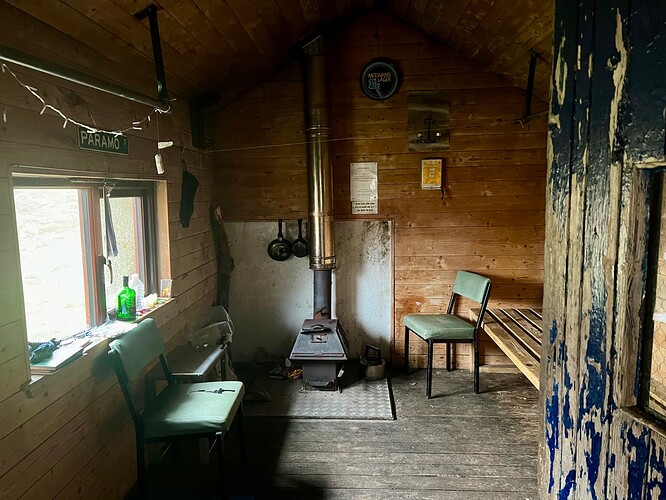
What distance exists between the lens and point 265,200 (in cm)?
402

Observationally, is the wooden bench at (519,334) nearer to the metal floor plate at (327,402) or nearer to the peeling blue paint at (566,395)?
the metal floor plate at (327,402)

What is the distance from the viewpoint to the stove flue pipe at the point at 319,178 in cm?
366

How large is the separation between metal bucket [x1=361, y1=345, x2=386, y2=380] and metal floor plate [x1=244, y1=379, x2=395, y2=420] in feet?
0.18

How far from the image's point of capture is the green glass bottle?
251 centimetres

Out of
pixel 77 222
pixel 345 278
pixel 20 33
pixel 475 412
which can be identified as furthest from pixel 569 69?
pixel 345 278

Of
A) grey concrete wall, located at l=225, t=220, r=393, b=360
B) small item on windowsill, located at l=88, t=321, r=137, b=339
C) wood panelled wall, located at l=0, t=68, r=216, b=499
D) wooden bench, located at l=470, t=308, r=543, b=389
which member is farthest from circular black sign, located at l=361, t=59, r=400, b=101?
small item on windowsill, located at l=88, t=321, r=137, b=339

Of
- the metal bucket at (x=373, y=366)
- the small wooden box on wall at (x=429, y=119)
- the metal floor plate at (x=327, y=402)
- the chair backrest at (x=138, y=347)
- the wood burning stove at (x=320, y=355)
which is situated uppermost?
the small wooden box on wall at (x=429, y=119)

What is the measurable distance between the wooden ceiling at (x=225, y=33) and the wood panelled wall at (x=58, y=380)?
0.54 feet

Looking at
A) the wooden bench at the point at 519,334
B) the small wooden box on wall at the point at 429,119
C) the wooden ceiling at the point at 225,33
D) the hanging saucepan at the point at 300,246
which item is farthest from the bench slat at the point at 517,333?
the wooden ceiling at the point at 225,33

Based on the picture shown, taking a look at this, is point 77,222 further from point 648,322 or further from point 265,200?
point 648,322

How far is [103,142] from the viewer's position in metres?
2.22

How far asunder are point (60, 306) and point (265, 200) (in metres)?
2.10

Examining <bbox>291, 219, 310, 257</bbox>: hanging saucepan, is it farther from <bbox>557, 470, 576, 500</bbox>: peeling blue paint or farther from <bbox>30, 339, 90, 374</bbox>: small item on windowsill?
<bbox>557, 470, 576, 500</bbox>: peeling blue paint

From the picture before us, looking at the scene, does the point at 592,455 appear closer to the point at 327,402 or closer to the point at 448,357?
the point at 327,402
